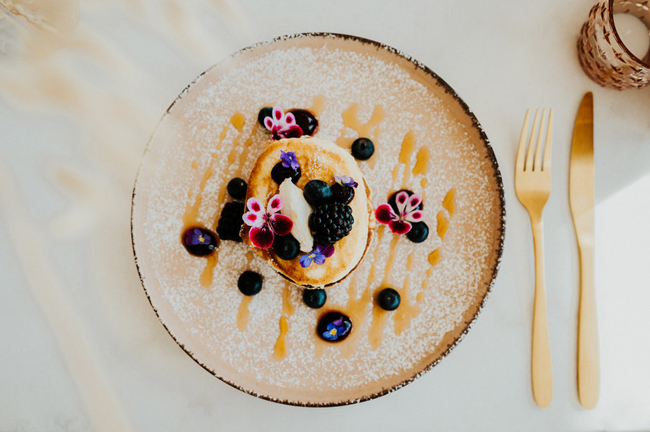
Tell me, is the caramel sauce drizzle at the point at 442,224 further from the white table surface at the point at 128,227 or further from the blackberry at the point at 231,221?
the blackberry at the point at 231,221

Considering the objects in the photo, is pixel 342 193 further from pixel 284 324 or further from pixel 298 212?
pixel 284 324

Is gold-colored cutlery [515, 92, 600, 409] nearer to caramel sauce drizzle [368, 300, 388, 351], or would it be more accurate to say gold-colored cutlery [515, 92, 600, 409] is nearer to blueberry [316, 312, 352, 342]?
caramel sauce drizzle [368, 300, 388, 351]

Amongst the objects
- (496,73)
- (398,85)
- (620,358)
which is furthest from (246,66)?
(620,358)

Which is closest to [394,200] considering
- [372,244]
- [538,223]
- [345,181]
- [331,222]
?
[372,244]

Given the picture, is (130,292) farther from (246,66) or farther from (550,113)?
(550,113)

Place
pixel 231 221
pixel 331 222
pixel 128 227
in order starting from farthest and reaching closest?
pixel 128 227 < pixel 231 221 < pixel 331 222

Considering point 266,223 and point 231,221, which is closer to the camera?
point 266,223

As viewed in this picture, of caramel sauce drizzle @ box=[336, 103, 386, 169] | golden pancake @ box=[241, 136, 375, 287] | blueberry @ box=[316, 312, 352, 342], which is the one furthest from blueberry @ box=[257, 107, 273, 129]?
blueberry @ box=[316, 312, 352, 342]

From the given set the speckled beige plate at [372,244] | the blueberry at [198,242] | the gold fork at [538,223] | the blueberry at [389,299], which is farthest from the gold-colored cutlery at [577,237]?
the blueberry at [198,242]
